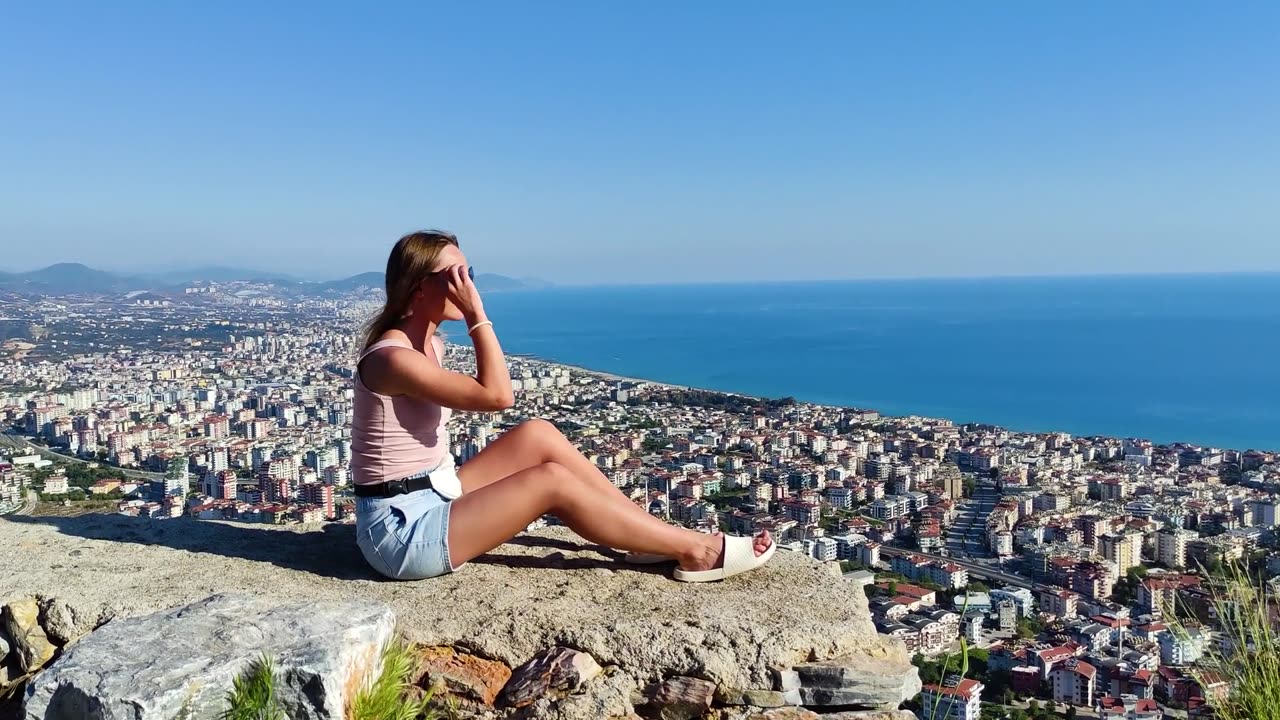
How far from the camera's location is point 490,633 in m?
2.55

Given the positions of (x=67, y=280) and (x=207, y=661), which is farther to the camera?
(x=67, y=280)

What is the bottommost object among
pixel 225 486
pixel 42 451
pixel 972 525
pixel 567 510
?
pixel 972 525

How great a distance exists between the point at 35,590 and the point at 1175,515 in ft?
74.5

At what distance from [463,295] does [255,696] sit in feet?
4.17

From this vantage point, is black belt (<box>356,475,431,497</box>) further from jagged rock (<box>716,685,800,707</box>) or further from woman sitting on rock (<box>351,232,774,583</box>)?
jagged rock (<box>716,685,800,707</box>)

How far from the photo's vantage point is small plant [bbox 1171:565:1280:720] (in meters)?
2.42

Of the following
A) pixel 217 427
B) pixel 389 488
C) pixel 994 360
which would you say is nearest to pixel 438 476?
pixel 389 488

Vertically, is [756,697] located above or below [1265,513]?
above

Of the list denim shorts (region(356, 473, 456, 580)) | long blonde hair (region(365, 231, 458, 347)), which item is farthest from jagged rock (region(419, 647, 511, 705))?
long blonde hair (region(365, 231, 458, 347))

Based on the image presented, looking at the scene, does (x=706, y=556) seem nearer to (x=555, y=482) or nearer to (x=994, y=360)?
(x=555, y=482)

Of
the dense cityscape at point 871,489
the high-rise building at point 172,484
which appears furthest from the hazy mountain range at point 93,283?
the high-rise building at point 172,484

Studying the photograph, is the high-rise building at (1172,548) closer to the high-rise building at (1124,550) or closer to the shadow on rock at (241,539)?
the high-rise building at (1124,550)

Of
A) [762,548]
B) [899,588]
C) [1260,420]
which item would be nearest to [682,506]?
[899,588]

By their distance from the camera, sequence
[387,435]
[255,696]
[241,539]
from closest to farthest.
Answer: [255,696] → [387,435] → [241,539]
